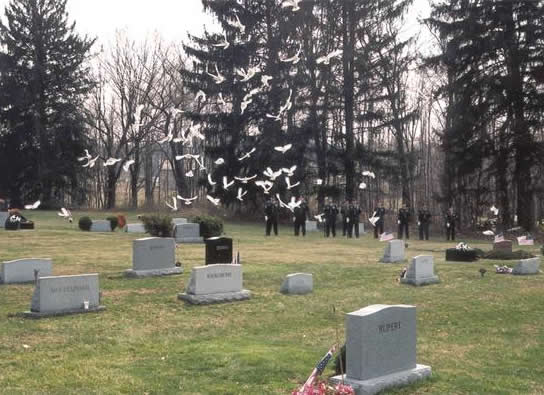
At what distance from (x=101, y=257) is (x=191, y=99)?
121 feet

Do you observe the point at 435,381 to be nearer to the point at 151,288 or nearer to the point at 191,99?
the point at 151,288

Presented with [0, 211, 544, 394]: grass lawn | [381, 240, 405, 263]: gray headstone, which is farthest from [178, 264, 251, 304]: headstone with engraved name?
[381, 240, 405, 263]: gray headstone

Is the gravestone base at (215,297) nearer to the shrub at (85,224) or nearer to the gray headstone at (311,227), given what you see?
the shrub at (85,224)

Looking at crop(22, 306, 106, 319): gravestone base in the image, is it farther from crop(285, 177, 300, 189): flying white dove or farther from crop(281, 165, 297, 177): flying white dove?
crop(285, 177, 300, 189): flying white dove

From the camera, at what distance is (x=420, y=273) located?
50.8ft

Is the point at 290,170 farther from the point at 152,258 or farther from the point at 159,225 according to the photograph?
the point at 152,258

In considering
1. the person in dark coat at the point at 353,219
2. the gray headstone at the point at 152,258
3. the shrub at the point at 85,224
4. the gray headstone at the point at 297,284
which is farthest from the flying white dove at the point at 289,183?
the gray headstone at the point at 297,284

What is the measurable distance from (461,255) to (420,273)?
5520mm

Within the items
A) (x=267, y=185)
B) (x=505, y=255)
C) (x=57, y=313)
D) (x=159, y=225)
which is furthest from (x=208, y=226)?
(x=267, y=185)

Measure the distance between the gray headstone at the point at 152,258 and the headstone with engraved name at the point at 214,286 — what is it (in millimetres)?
2930

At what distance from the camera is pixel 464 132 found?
38.0 meters

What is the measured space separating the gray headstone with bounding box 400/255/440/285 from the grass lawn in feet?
1.19

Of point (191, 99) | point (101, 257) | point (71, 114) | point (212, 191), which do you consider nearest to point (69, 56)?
point (71, 114)

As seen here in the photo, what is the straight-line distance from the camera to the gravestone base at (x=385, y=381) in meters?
6.66
